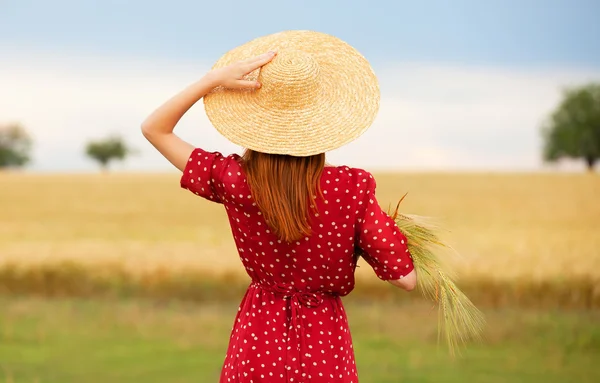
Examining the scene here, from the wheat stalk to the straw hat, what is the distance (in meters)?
0.50

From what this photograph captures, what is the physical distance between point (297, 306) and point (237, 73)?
79 cm

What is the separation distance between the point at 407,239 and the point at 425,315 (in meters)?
4.97

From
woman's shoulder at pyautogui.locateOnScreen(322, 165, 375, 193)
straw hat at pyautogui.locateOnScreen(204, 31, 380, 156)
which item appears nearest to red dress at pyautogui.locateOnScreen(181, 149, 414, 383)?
woman's shoulder at pyautogui.locateOnScreen(322, 165, 375, 193)

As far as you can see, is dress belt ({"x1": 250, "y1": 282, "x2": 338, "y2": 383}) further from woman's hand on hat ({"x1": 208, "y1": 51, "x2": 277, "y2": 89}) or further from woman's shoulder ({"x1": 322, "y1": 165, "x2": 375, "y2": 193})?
woman's hand on hat ({"x1": 208, "y1": 51, "x2": 277, "y2": 89})

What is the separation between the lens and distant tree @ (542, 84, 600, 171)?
39375 mm

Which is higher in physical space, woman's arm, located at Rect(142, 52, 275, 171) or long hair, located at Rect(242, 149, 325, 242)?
woman's arm, located at Rect(142, 52, 275, 171)

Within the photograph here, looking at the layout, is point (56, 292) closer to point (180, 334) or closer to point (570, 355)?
point (180, 334)

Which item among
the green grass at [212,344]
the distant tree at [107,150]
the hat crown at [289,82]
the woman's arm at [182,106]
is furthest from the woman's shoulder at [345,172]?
the distant tree at [107,150]

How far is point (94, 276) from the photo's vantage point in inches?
354

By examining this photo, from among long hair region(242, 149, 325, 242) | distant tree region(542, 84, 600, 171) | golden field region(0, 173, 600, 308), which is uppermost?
distant tree region(542, 84, 600, 171)

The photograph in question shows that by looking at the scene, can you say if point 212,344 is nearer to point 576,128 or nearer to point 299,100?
point 299,100

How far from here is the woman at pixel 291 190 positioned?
2.68 meters

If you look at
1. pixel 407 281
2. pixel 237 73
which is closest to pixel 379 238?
pixel 407 281

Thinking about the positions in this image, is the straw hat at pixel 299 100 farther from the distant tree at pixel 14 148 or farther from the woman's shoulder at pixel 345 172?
the distant tree at pixel 14 148
